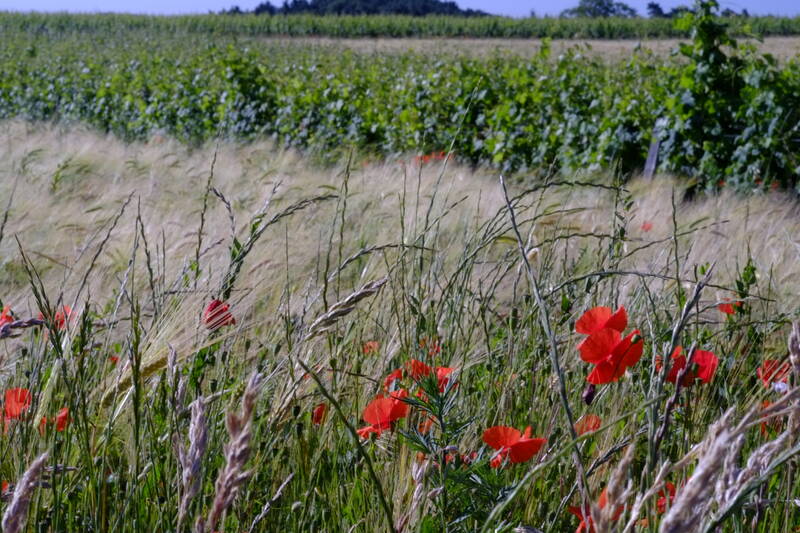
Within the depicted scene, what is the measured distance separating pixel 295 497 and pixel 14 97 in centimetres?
1356

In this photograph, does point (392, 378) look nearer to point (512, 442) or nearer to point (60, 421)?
point (512, 442)

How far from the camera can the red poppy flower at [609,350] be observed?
947mm

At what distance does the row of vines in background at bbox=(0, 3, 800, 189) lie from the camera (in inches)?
228

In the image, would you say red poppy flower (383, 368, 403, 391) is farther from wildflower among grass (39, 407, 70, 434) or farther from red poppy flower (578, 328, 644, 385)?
wildflower among grass (39, 407, 70, 434)

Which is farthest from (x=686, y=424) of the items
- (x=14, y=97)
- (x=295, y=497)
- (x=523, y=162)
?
(x=14, y=97)

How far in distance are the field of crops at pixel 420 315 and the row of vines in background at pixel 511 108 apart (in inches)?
1.3

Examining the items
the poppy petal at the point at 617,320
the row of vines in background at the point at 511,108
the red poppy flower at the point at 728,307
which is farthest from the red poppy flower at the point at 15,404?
the row of vines in background at the point at 511,108

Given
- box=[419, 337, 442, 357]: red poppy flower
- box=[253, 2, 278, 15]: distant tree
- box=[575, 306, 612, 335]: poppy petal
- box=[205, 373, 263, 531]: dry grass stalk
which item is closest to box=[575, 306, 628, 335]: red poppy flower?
box=[575, 306, 612, 335]: poppy petal

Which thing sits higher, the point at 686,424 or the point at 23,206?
the point at 686,424

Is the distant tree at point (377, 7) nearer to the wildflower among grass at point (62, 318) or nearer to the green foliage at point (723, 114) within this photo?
the green foliage at point (723, 114)

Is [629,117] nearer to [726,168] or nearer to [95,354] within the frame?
[726,168]

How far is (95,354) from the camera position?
162 centimetres

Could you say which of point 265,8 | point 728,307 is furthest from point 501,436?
point 265,8

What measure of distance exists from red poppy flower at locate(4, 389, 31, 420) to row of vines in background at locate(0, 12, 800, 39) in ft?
151
